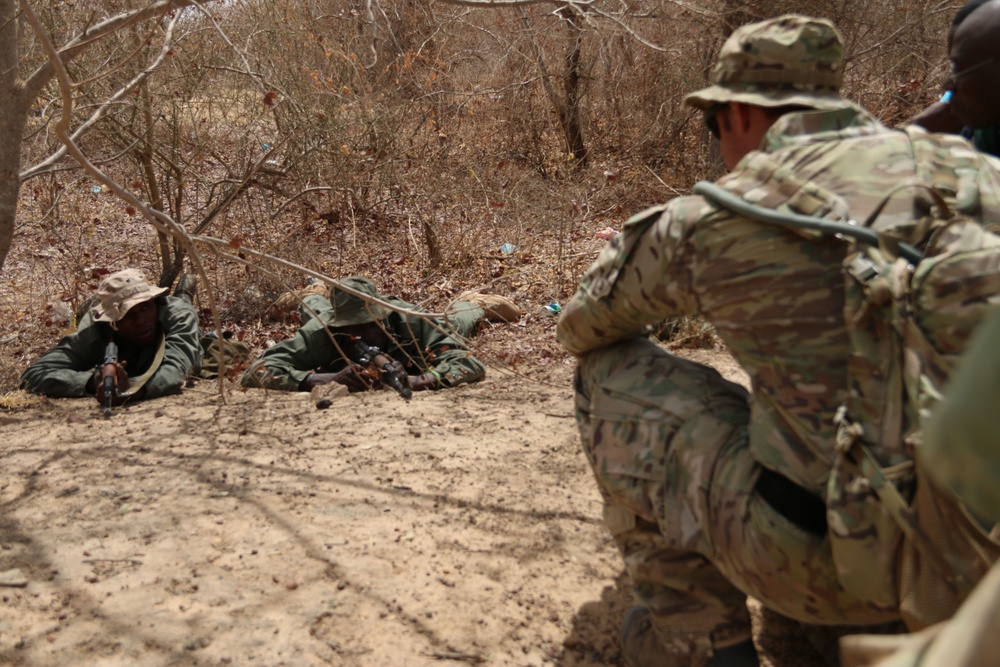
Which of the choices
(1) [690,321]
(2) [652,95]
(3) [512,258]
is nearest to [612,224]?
(3) [512,258]

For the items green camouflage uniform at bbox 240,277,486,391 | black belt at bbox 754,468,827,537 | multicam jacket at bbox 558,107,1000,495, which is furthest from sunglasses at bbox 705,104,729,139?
green camouflage uniform at bbox 240,277,486,391

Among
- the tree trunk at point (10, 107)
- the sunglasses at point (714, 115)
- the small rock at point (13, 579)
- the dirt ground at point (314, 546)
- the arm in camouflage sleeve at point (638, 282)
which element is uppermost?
the tree trunk at point (10, 107)

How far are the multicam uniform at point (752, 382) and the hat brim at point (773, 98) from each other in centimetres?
6

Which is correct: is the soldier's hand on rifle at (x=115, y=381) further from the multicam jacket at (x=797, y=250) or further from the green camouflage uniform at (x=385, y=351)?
the multicam jacket at (x=797, y=250)

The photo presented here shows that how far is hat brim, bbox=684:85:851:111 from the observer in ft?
5.55

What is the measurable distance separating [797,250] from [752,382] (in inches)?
9.9

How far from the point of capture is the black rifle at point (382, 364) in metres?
4.45

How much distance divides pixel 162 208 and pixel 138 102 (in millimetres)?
882

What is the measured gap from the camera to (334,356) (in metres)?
5.29

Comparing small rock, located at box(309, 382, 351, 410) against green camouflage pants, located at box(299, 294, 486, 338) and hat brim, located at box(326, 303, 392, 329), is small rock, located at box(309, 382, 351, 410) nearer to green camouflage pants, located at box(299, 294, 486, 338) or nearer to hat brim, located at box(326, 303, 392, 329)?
hat brim, located at box(326, 303, 392, 329)

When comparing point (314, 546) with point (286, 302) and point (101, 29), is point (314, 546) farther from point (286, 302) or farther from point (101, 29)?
point (286, 302)

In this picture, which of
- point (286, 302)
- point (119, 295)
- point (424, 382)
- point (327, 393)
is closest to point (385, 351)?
point (424, 382)

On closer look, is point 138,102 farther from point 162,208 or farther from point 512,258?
point 512,258

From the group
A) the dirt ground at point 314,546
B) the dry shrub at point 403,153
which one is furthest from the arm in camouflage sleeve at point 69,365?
the dirt ground at point 314,546
